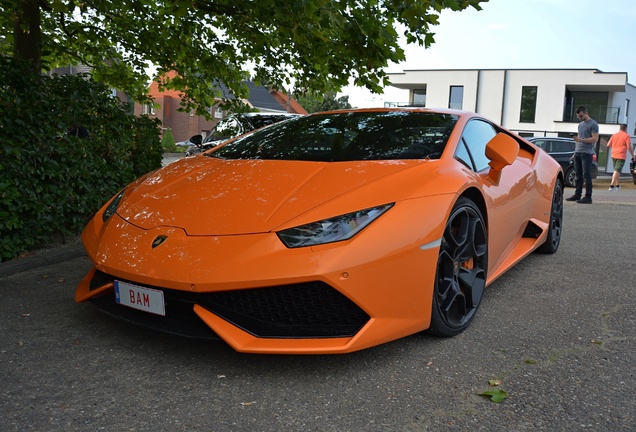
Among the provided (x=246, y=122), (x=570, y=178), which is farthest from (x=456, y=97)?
(x=246, y=122)

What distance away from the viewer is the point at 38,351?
2.72m

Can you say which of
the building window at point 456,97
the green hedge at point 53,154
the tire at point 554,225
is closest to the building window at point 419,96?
the building window at point 456,97

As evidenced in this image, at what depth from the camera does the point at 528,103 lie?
3544 cm

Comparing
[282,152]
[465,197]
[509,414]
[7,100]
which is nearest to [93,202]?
[7,100]

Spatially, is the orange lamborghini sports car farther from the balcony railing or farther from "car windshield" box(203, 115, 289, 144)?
the balcony railing

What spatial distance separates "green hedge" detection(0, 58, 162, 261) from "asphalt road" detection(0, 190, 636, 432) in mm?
1073

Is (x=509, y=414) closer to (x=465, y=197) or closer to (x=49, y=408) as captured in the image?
(x=465, y=197)

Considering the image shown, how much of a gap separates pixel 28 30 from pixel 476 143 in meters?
4.73

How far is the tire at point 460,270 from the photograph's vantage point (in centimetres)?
286

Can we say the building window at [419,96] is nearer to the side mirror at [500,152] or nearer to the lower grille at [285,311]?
the side mirror at [500,152]

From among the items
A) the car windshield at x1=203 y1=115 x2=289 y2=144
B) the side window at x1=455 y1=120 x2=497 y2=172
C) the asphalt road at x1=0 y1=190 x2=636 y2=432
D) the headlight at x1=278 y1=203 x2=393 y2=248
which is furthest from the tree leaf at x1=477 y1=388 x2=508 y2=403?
the car windshield at x1=203 y1=115 x2=289 y2=144

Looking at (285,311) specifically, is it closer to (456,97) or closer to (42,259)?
(42,259)

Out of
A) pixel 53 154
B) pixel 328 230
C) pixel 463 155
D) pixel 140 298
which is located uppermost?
pixel 463 155

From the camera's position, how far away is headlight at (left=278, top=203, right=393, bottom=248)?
7.89 ft
